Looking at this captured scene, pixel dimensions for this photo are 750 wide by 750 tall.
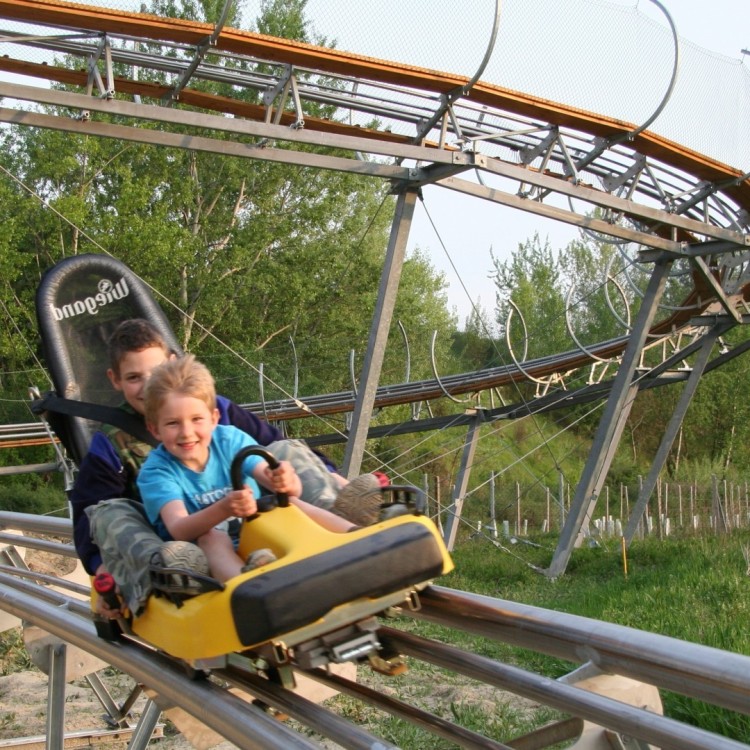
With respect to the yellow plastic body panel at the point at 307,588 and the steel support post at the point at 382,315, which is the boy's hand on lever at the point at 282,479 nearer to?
the yellow plastic body panel at the point at 307,588

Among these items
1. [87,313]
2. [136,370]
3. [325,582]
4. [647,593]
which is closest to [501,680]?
[325,582]

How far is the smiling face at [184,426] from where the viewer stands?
84.4 inches

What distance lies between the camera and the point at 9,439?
13422 mm

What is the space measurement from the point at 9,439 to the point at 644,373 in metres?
7.72

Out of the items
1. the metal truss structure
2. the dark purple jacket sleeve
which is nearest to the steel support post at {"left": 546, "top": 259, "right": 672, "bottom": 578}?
the metal truss structure

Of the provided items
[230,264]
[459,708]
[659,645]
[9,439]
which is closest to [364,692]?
[659,645]

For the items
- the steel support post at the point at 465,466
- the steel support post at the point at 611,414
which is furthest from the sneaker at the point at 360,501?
the steel support post at the point at 465,466

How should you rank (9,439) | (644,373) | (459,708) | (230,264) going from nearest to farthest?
1. (459,708)
2. (644,373)
3. (9,439)
4. (230,264)

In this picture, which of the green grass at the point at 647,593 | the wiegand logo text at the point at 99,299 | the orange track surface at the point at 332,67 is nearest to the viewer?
the wiegand logo text at the point at 99,299

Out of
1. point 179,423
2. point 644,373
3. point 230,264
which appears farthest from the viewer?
point 230,264

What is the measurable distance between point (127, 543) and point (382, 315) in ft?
17.6

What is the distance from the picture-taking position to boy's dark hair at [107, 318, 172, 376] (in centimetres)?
258

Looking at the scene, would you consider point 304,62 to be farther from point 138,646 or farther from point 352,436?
point 138,646

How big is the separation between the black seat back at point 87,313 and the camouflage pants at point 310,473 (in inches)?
37.9
